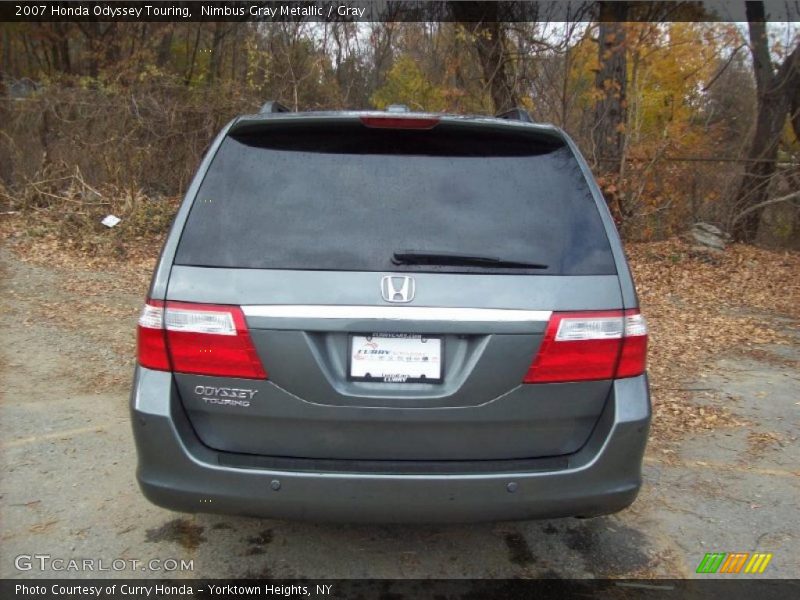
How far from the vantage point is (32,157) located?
11.3m

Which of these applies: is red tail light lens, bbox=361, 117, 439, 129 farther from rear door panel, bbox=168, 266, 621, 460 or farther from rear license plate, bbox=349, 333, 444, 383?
rear license plate, bbox=349, 333, 444, 383

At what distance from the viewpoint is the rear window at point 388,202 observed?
7.64ft

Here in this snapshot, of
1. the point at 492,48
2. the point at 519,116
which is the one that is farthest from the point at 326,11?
the point at 519,116

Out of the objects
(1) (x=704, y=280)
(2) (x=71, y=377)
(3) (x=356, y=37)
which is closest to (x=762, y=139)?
(1) (x=704, y=280)

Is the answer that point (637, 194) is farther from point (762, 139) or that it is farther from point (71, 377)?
point (71, 377)

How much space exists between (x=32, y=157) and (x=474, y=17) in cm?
831

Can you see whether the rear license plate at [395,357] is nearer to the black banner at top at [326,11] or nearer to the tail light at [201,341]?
the tail light at [201,341]

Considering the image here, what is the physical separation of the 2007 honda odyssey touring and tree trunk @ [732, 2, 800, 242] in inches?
413

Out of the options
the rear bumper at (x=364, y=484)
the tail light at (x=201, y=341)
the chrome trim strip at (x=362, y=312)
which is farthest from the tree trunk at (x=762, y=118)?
the tail light at (x=201, y=341)

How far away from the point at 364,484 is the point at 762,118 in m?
12.8

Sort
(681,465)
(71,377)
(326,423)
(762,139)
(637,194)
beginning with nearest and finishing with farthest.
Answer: (326,423) < (681,465) < (71,377) < (637,194) < (762,139)

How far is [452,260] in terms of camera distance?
2311 millimetres

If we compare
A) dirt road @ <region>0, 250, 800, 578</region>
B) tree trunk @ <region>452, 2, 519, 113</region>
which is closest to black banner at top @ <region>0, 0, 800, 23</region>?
tree trunk @ <region>452, 2, 519, 113</region>

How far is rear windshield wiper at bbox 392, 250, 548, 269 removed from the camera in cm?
230
